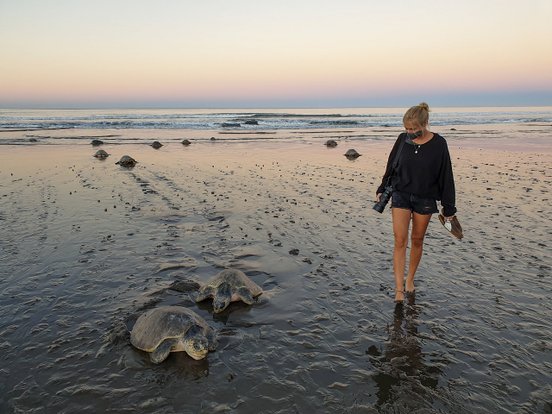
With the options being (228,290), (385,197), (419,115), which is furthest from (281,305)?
(419,115)

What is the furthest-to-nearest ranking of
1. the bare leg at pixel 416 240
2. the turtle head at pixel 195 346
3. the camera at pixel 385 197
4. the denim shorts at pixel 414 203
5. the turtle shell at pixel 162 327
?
the camera at pixel 385 197
the bare leg at pixel 416 240
the denim shorts at pixel 414 203
the turtle shell at pixel 162 327
the turtle head at pixel 195 346

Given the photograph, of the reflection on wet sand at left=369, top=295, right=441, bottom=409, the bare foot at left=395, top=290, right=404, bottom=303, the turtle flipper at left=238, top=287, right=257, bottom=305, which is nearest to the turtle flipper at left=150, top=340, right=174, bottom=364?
the turtle flipper at left=238, top=287, right=257, bottom=305

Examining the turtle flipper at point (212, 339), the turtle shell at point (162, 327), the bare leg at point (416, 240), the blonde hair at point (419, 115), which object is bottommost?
the turtle flipper at point (212, 339)

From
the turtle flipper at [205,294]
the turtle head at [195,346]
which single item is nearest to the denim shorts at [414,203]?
the turtle flipper at [205,294]

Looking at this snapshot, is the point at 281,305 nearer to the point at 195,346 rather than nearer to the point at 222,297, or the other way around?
the point at 222,297

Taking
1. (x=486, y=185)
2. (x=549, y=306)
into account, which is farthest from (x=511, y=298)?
(x=486, y=185)

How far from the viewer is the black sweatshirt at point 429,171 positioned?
5672mm

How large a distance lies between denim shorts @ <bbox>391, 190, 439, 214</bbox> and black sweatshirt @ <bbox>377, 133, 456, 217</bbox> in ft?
0.23

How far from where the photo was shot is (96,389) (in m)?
4.41

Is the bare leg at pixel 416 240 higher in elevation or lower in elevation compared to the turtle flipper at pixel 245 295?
higher

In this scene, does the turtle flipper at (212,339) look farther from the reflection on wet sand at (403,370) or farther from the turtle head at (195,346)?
the reflection on wet sand at (403,370)

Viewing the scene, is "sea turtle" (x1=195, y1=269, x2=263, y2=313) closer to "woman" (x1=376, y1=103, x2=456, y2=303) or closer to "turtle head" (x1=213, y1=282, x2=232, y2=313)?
"turtle head" (x1=213, y1=282, x2=232, y2=313)

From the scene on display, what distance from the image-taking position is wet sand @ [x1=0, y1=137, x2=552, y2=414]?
434 centimetres

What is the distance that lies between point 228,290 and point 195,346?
1.46 m
